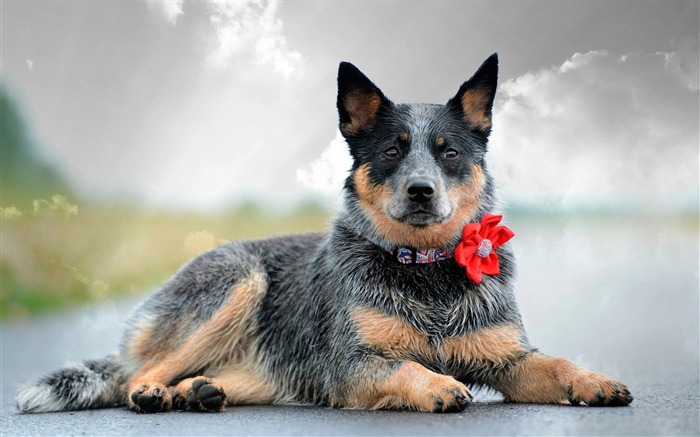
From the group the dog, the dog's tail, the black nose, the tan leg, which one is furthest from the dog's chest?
the dog's tail

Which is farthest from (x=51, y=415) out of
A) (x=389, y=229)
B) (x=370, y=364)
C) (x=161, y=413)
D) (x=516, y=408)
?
(x=516, y=408)

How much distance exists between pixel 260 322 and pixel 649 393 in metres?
3.06

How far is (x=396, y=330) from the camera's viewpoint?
17.7 ft

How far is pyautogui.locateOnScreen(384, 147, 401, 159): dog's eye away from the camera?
5.58 m

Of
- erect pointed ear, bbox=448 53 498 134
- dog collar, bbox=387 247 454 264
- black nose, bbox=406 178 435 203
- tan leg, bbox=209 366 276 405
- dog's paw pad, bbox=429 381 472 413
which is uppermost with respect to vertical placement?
erect pointed ear, bbox=448 53 498 134

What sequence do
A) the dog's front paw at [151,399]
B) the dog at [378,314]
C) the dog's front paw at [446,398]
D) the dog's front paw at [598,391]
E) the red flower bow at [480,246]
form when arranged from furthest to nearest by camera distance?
the dog's front paw at [151,399], the red flower bow at [480,246], the dog at [378,314], the dog's front paw at [598,391], the dog's front paw at [446,398]

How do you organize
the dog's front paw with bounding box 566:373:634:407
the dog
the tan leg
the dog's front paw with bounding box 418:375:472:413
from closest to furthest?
the dog's front paw with bounding box 418:375:472:413 → the dog's front paw with bounding box 566:373:634:407 → the dog → the tan leg

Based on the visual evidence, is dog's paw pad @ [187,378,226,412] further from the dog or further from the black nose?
the black nose

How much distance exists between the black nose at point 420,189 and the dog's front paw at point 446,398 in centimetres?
117

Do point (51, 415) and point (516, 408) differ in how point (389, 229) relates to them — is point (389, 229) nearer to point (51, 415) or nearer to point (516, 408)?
point (516, 408)

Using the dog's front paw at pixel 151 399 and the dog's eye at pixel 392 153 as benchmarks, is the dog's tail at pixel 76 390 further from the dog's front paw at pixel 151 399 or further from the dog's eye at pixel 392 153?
the dog's eye at pixel 392 153

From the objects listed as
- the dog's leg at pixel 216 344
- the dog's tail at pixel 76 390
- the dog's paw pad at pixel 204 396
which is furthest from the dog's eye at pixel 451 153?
the dog's tail at pixel 76 390

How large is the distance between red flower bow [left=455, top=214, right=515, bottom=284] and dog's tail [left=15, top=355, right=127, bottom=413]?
279cm

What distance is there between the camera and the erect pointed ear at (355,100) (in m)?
5.82
